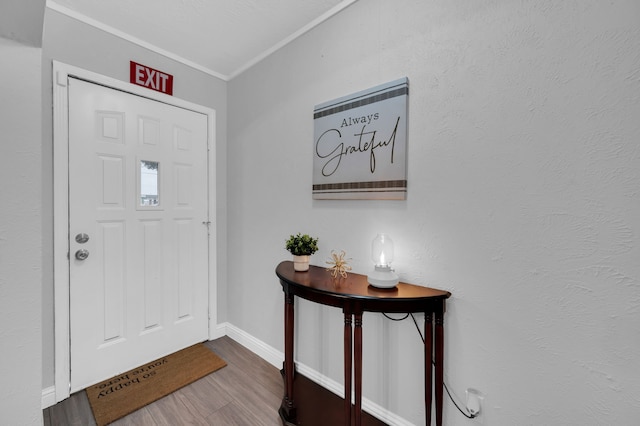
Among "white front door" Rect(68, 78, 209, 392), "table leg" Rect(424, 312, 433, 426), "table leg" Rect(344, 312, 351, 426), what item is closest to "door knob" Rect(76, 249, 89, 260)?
"white front door" Rect(68, 78, 209, 392)

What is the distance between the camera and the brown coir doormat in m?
1.69

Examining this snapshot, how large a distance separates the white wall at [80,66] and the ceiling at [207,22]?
0.21 ft

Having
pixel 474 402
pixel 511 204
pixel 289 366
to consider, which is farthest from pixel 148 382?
pixel 511 204

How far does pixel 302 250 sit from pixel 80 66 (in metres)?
1.91

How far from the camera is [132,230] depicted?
2086 mm

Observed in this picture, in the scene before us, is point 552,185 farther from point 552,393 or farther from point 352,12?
point 352,12

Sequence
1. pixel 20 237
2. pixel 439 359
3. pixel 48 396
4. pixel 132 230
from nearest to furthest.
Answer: pixel 20 237 < pixel 439 359 < pixel 48 396 < pixel 132 230

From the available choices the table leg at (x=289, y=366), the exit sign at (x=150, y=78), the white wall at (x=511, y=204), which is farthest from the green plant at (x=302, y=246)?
the exit sign at (x=150, y=78)

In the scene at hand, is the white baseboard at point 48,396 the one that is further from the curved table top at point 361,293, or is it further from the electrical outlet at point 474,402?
the electrical outlet at point 474,402

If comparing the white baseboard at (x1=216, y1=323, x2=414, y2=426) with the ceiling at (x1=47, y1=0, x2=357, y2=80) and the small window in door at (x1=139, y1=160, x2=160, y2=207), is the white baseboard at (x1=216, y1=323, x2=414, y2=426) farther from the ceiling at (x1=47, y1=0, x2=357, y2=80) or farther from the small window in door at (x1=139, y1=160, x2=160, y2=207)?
the ceiling at (x1=47, y1=0, x2=357, y2=80)

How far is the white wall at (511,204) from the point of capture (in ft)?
3.16

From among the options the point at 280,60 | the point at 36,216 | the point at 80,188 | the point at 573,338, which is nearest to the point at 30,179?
the point at 36,216

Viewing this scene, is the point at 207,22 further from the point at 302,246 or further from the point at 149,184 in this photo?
the point at 302,246

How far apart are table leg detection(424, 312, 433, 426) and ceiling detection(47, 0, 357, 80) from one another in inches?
71.7
